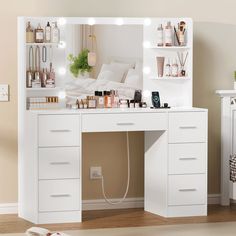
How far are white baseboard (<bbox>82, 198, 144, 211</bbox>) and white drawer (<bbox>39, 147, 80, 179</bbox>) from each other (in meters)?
0.58

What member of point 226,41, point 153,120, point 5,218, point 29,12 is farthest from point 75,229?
point 226,41

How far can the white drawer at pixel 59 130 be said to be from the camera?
462 centimetres

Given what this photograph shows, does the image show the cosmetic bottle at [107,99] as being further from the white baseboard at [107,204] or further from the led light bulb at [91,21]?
the white baseboard at [107,204]

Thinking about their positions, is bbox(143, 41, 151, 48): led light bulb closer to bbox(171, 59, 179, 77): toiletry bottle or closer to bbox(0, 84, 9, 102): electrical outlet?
bbox(171, 59, 179, 77): toiletry bottle

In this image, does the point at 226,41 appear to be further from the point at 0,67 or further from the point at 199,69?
the point at 0,67

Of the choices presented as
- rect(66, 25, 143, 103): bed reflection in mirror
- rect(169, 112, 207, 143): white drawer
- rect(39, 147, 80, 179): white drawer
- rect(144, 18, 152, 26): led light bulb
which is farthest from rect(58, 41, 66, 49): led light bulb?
rect(169, 112, 207, 143): white drawer

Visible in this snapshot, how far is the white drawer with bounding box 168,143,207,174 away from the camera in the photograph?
15.9ft

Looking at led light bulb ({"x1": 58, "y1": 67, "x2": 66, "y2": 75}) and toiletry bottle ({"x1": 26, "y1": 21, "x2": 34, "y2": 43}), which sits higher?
toiletry bottle ({"x1": 26, "y1": 21, "x2": 34, "y2": 43})

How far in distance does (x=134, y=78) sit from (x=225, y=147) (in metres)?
0.91

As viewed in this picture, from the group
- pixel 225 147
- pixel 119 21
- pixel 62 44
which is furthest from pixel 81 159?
pixel 225 147

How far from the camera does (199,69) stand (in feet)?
17.6

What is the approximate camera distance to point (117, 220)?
484 cm

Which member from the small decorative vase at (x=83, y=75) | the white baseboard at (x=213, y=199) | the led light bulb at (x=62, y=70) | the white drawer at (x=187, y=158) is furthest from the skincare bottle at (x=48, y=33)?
the white baseboard at (x=213, y=199)

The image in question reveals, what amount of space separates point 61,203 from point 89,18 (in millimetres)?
1368
